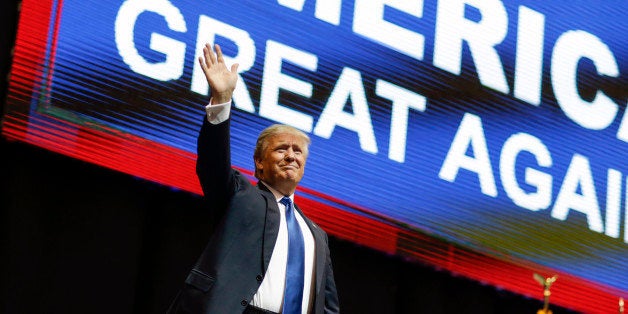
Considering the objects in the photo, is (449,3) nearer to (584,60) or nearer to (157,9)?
(584,60)

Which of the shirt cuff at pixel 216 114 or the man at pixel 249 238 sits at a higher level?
the shirt cuff at pixel 216 114

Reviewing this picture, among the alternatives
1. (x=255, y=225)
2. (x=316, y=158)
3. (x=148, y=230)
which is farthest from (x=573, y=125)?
(x=255, y=225)

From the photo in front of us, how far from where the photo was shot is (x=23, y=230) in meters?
2.90

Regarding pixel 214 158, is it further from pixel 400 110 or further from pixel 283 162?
pixel 400 110

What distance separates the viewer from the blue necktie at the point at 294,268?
2213mm

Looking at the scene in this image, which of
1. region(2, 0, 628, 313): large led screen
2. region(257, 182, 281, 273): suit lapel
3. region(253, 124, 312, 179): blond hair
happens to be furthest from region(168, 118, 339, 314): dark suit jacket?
region(2, 0, 628, 313): large led screen

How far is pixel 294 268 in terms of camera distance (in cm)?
225

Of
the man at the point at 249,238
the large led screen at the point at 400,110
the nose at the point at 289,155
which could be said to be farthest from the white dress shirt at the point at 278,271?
the large led screen at the point at 400,110

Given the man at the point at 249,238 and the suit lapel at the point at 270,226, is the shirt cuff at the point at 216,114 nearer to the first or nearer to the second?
the man at the point at 249,238

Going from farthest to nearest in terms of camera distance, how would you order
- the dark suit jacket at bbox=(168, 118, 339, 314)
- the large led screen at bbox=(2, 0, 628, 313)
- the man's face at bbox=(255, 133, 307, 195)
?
the large led screen at bbox=(2, 0, 628, 313)
the man's face at bbox=(255, 133, 307, 195)
the dark suit jacket at bbox=(168, 118, 339, 314)

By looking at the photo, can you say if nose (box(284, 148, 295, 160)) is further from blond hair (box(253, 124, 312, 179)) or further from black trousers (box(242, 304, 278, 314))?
black trousers (box(242, 304, 278, 314))

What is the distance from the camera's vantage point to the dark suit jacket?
215cm

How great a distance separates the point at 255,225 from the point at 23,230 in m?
0.91

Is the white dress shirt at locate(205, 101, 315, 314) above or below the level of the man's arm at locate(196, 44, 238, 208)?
below
